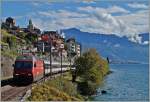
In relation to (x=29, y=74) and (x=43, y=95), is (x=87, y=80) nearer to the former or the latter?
(x=29, y=74)

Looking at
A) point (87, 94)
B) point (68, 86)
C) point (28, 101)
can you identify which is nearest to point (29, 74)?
point (68, 86)

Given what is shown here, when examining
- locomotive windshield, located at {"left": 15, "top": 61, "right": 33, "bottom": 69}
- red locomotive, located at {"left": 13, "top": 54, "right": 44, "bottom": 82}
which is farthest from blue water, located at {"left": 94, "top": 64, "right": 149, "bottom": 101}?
locomotive windshield, located at {"left": 15, "top": 61, "right": 33, "bottom": 69}

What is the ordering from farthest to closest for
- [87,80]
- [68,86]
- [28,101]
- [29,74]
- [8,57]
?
[87,80]
[8,57]
[68,86]
[29,74]
[28,101]

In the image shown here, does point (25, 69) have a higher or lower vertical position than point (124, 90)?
higher

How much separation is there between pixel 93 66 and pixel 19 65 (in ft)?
80.2

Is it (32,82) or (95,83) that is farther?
(95,83)

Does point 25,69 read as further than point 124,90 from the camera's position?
No

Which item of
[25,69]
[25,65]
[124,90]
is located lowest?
[124,90]

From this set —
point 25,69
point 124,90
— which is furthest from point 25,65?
point 124,90

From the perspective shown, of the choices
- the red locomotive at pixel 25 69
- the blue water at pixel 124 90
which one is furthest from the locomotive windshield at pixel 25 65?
the blue water at pixel 124 90

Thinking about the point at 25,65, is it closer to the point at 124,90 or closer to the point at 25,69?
the point at 25,69

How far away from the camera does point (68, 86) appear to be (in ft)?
117

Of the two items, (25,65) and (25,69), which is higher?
(25,65)

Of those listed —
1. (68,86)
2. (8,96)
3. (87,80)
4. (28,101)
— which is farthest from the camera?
(87,80)
